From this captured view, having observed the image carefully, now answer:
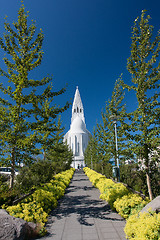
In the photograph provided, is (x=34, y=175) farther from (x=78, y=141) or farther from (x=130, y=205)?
(x=78, y=141)

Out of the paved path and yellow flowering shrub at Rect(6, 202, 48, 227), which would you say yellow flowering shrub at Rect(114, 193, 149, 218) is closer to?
the paved path

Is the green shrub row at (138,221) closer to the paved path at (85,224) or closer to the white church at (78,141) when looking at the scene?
the paved path at (85,224)

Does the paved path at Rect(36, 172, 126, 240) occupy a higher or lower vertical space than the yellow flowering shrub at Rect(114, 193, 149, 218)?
lower

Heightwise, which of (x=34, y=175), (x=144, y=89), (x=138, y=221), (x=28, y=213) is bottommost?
(x=28, y=213)

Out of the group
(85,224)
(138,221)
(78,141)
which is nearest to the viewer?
(138,221)

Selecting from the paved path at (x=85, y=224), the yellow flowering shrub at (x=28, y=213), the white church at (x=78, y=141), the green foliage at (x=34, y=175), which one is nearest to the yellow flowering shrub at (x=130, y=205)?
the paved path at (x=85, y=224)

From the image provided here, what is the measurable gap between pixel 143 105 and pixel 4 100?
252 inches

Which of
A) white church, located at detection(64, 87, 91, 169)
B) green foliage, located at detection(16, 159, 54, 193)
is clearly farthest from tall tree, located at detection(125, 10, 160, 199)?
white church, located at detection(64, 87, 91, 169)

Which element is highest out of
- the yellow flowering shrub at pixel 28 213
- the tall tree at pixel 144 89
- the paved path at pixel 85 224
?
the tall tree at pixel 144 89

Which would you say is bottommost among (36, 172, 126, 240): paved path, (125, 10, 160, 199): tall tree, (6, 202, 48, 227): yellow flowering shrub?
(36, 172, 126, 240): paved path

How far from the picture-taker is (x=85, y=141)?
7281 cm

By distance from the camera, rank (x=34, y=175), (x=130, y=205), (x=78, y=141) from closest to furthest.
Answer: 1. (x=130, y=205)
2. (x=34, y=175)
3. (x=78, y=141)

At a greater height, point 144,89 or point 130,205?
point 144,89

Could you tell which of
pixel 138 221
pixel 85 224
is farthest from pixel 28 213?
pixel 138 221
